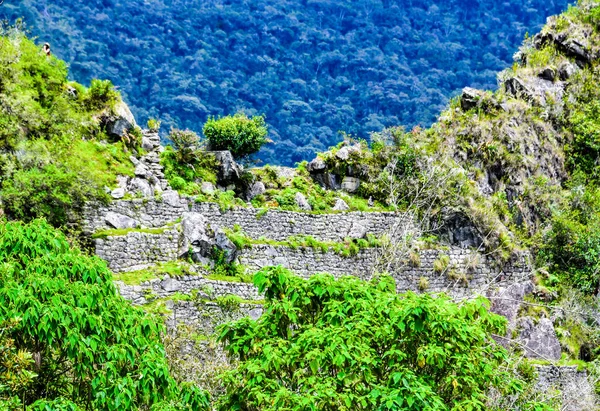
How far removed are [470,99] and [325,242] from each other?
1320 cm

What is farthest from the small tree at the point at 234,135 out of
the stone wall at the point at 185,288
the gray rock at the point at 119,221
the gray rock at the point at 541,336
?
the gray rock at the point at 541,336

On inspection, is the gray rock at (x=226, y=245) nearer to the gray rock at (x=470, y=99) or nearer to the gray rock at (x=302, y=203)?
the gray rock at (x=302, y=203)

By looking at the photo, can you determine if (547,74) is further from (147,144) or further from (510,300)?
(147,144)

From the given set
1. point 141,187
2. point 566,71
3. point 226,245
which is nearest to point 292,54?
point 566,71

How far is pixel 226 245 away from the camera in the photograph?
30.5 m

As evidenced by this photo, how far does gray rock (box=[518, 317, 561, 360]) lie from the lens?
32281 mm

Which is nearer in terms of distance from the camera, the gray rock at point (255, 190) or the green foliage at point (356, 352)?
the green foliage at point (356, 352)

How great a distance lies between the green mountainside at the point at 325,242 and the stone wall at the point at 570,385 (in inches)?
23.1

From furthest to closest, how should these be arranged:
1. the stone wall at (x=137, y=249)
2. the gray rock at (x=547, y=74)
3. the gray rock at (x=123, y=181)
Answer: the gray rock at (x=547, y=74)
the gray rock at (x=123, y=181)
the stone wall at (x=137, y=249)

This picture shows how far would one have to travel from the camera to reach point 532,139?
4216 cm

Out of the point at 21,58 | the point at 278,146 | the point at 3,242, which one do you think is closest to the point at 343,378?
the point at 3,242

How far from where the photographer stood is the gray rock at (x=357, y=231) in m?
35.1

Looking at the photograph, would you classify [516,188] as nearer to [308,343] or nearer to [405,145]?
[405,145]

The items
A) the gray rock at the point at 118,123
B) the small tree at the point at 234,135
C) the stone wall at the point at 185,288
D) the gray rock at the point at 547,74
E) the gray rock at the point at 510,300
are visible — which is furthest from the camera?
the gray rock at the point at 547,74
